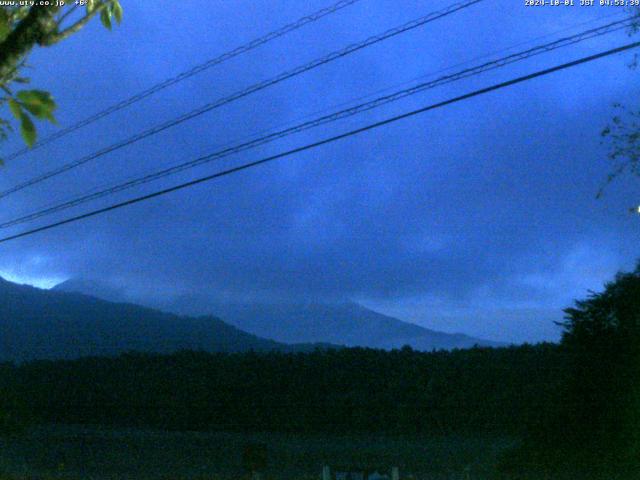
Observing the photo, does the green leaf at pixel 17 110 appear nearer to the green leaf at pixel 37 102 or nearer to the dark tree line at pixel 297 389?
the green leaf at pixel 37 102

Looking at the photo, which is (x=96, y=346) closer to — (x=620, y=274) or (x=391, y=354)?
(x=391, y=354)

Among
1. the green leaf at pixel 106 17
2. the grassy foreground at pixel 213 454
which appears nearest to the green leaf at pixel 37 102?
the green leaf at pixel 106 17

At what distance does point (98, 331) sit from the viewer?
58.9 metres

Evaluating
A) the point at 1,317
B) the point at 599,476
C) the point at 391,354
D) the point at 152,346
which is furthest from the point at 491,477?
the point at 1,317

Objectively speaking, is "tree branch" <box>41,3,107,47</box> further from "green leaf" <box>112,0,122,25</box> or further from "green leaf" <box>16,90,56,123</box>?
"green leaf" <box>16,90,56,123</box>

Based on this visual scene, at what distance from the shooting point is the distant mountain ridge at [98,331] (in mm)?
54344

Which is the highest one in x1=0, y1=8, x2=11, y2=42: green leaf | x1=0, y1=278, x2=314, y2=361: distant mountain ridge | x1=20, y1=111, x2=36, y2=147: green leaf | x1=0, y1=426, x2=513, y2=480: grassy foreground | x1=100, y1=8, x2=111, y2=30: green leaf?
x1=0, y1=278, x2=314, y2=361: distant mountain ridge

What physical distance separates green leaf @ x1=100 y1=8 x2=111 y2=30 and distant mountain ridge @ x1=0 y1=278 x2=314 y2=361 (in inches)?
1762

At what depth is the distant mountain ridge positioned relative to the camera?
5434 cm

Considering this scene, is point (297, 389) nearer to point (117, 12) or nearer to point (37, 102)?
point (117, 12)

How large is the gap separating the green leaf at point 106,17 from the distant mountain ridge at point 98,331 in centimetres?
4476

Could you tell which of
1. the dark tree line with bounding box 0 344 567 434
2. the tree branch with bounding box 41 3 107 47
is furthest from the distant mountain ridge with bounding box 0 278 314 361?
the tree branch with bounding box 41 3 107 47

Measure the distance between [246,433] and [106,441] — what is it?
14.1 feet

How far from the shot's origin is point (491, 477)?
1348 centimetres
